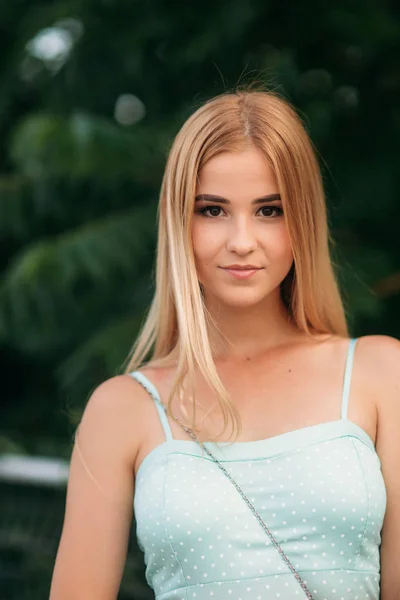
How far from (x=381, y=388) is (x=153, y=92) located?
2199 millimetres

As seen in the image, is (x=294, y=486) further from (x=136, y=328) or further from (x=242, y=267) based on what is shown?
(x=136, y=328)

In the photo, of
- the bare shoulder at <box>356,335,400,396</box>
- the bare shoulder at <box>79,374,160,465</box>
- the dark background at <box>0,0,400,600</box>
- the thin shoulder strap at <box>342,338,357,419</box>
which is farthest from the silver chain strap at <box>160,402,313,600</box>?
the dark background at <box>0,0,400,600</box>

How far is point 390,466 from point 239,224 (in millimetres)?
624

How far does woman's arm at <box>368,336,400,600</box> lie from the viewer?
205 cm

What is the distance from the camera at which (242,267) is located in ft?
6.82

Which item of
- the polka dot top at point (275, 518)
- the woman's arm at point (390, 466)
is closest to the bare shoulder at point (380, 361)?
the woman's arm at point (390, 466)

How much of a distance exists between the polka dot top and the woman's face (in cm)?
35

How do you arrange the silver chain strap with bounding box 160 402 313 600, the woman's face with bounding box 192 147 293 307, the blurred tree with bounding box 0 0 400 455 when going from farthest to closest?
the blurred tree with bounding box 0 0 400 455
the woman's face with bounding box 192 147 293 307
the silver chain strap with bounding box 160 402 313 600

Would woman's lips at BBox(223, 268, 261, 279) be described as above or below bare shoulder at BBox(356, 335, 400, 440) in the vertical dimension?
above

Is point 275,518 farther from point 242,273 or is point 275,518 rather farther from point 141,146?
point 141,146

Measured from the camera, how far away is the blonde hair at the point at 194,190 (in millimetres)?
2107

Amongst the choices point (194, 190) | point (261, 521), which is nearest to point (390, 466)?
point (261, 521)

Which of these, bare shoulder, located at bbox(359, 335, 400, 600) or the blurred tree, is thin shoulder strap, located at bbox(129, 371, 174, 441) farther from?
the blurred tree

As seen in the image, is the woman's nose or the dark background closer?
the woman's nose
